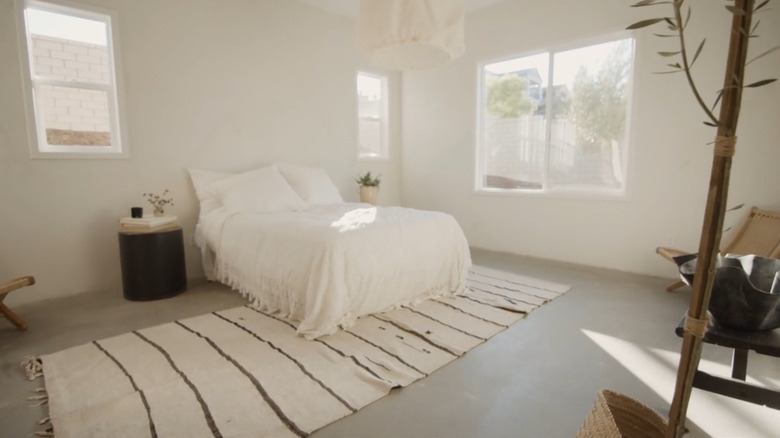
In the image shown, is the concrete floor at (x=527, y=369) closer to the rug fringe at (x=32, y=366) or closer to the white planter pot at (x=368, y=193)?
the rug fringe at (x=32, y=366)

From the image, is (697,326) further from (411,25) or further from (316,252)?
(411,25)

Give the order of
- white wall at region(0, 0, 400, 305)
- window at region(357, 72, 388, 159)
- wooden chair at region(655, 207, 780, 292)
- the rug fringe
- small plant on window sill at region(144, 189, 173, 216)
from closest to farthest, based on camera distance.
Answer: the rug fringe → wooden chair at region(655, 207, 780, 292) → white wall at region(0, 0, 400, 305) → small plant on window sill at region(144, 189, 173, 216) → window at region(357, 72, 388, 159)

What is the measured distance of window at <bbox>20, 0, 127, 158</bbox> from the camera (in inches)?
113

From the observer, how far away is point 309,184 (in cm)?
397

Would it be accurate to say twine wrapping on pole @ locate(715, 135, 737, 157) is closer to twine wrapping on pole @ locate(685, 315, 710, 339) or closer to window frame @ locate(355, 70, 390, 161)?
twine wrapping on pole @ locate(685, 315, 710, 339)

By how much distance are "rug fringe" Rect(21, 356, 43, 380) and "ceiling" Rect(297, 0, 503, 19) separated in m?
3.99

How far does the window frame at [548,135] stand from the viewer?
3566mm

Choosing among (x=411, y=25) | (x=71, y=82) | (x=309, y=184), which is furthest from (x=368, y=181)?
(x=71, y=82)

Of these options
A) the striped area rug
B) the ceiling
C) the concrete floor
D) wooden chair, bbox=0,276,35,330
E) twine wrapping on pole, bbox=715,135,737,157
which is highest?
the ceiling

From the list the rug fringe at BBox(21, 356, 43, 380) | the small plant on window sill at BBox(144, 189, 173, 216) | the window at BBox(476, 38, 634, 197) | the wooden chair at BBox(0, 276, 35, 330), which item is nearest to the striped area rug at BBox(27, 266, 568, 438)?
the rug fringe at BBox(21, 356, 43, 380)

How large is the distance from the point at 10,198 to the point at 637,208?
5159mm

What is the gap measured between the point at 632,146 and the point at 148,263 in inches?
169

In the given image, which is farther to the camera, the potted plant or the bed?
the potted plant

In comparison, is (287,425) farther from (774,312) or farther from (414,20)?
(414,20)
